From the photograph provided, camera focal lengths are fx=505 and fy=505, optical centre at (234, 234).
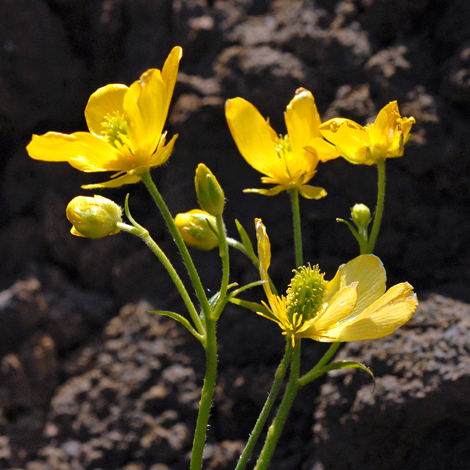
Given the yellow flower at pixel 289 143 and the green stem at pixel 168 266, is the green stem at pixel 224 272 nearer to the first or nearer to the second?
the green stem at pixel 168 266

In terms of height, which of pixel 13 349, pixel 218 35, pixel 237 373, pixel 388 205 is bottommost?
pixel 237 373

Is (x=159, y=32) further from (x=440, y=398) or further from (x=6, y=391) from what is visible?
(x=440, y=398)

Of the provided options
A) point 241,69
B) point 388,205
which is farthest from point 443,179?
point 241,69

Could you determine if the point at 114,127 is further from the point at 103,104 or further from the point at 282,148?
the point at 282,148

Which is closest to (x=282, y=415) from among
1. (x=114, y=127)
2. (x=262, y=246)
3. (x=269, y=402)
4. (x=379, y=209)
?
(x=269, y=402)

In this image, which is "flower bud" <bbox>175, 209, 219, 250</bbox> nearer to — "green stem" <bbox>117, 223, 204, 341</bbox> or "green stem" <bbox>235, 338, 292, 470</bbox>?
"green stem" <bbox>117, 223, 204, 341</bbox>

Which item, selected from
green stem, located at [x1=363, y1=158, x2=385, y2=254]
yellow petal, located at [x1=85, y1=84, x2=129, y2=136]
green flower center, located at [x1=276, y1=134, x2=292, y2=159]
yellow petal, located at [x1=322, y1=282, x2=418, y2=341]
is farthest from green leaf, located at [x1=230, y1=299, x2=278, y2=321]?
yellow petal, located at [x1=85, y1=84, x2=129, y2=136]

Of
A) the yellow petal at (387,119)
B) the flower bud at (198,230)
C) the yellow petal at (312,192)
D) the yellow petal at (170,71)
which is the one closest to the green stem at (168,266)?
the flower bud at (198,230)
